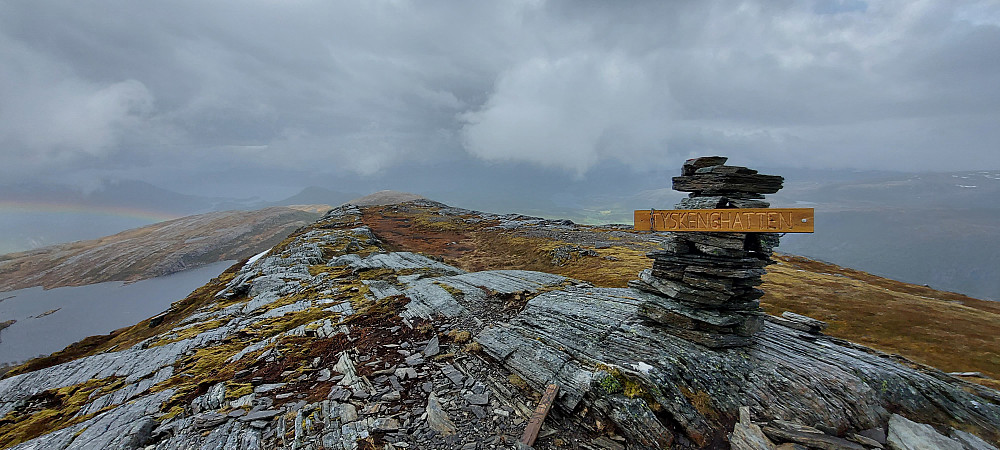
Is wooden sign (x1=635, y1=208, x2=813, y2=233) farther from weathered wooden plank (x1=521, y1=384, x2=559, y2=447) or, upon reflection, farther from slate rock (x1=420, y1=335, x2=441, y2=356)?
slate rock (x1=420, y1=335, x2=441, y2=356)

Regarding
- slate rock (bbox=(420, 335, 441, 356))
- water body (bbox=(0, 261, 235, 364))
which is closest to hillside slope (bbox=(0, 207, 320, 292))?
water body (bbox=(0, 261, 235, 364))

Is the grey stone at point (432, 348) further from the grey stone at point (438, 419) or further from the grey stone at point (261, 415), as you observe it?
the grey stone at point (261, 415)

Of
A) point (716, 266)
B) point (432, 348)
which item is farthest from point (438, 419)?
point (716, 266)

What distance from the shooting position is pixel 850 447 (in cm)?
1004

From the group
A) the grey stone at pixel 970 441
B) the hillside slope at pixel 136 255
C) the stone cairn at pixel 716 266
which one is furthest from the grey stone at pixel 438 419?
the hillside slope at pixel 136 255

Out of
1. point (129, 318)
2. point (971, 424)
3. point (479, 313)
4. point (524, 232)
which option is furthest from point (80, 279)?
point (971, 424)

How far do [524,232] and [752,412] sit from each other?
183ft

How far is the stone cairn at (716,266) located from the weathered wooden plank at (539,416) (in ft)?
20.3

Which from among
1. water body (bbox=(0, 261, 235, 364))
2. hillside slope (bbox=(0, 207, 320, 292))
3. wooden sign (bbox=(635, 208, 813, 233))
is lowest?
water body (bbox=(0, 261, 235, 364))

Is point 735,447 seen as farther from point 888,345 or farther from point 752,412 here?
point 888,345

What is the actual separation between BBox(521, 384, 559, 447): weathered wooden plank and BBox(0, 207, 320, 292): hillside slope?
557ft

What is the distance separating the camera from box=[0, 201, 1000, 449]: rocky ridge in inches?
455

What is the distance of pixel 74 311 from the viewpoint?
76875 mm

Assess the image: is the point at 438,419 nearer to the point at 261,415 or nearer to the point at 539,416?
the point at 539,416
